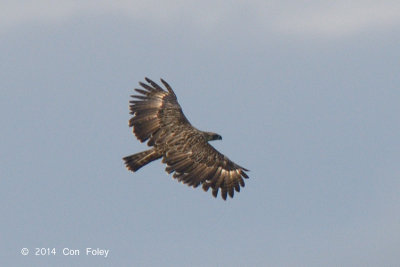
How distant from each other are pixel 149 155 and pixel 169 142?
99 cm

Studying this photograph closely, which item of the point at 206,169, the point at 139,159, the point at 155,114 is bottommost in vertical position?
the point at 206,169

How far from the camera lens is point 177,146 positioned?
3653 centimetres

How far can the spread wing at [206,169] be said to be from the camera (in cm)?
3547

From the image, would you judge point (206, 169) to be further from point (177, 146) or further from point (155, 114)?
point (155, 114)

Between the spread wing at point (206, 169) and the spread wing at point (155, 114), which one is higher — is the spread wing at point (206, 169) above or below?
below

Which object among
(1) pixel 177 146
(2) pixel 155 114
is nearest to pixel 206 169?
(1) pixel 177 146

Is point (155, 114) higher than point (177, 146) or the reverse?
higher

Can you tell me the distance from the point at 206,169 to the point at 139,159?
312 cm

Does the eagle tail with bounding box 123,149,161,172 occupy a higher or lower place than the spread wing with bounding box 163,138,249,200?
higher

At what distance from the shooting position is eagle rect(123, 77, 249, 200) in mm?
35594

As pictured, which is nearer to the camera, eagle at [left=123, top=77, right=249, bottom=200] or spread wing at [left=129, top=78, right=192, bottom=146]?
eagle at [left=123, top=77, right=249, bottom=200]

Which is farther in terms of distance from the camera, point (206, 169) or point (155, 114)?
point (155, 114)

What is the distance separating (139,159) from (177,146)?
1.81 meters

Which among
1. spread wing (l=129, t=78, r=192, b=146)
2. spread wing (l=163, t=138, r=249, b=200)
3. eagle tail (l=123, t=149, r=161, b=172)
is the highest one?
spread wing (l=129, t=78, r=192, b=146)
